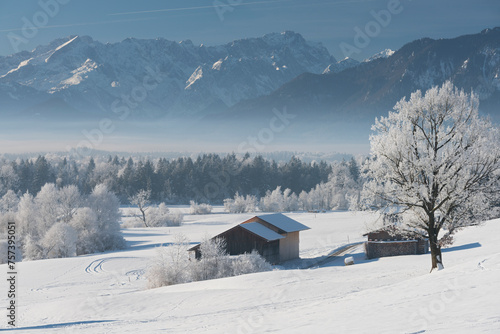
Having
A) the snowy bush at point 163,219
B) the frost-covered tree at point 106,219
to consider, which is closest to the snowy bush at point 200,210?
the snowy bush at point 163,219

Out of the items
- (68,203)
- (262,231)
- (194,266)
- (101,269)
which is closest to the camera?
(194,266)

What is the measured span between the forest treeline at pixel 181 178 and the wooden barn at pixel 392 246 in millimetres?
111000

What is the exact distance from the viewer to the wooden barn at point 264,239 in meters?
52.4

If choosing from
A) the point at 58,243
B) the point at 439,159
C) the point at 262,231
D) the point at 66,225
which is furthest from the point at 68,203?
the point at 439,159

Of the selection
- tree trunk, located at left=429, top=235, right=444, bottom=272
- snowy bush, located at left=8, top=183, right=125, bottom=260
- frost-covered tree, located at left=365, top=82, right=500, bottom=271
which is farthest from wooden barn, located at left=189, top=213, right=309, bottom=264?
snowy bush, located at left=8, top=183, right=125, bottom=260

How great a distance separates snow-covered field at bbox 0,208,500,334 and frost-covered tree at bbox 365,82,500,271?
9.68 ft

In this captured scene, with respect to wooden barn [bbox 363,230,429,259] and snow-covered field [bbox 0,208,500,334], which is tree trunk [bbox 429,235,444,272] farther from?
wooden barn [bbox 363,230,429,259]

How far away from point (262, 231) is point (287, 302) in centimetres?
2812

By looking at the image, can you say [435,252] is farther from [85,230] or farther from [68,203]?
[68,203]

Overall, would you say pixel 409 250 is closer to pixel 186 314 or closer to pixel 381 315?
pixel 186 314

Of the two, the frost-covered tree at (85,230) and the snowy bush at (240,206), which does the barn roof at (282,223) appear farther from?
the snowy bush at (240,206)

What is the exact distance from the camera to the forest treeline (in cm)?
16288

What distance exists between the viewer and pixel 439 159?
88.7 ft

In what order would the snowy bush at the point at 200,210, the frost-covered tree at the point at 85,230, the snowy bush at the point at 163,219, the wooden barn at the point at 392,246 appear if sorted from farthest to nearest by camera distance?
the snowy bush at the point at 200,210
the snowy bush at the point at 163,219
the frost-covered tree at the point at 85,230
the wooden barn at the point at 392,246
